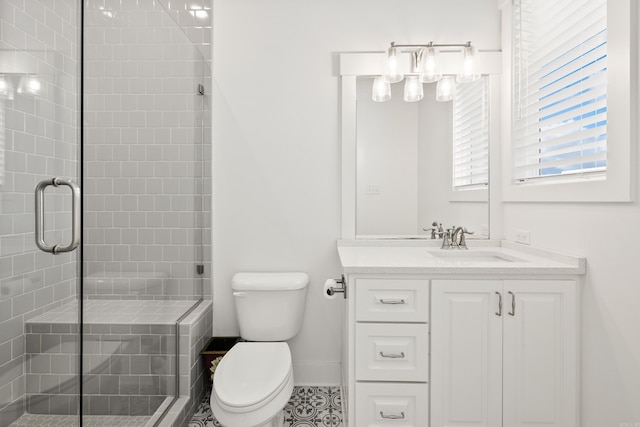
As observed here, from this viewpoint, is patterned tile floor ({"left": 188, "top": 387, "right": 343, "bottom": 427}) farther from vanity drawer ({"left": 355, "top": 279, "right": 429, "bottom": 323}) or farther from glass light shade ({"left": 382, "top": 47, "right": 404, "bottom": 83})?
glass light shade ({"left": 382, "top": 47, "right": 404, "bottom": 83})

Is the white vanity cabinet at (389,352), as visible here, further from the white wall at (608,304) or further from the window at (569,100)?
the window at (569,100)

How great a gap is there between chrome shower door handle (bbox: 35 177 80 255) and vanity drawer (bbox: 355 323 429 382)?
3.60 feet

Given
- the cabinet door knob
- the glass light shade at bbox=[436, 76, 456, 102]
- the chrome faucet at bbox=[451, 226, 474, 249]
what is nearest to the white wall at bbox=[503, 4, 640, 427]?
the cabinet door knob

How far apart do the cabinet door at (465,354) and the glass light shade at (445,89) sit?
3.72 ft

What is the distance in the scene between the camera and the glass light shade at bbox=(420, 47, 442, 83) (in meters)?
2.01

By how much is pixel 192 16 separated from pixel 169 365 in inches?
74.9

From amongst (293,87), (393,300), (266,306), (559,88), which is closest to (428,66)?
(559,88)

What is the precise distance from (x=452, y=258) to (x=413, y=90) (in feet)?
3.20

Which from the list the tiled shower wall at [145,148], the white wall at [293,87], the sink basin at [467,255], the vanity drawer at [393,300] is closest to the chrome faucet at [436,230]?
the sink basin at [467,255]

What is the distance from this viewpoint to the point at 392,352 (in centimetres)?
148

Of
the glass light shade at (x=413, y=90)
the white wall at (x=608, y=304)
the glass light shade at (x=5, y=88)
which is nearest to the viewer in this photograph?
the glass light shade at (x=5, y=88)

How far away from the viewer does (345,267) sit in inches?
58.4

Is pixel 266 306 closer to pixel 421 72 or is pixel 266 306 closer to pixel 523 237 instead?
pixel 523 237

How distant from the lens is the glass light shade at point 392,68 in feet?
6.62
